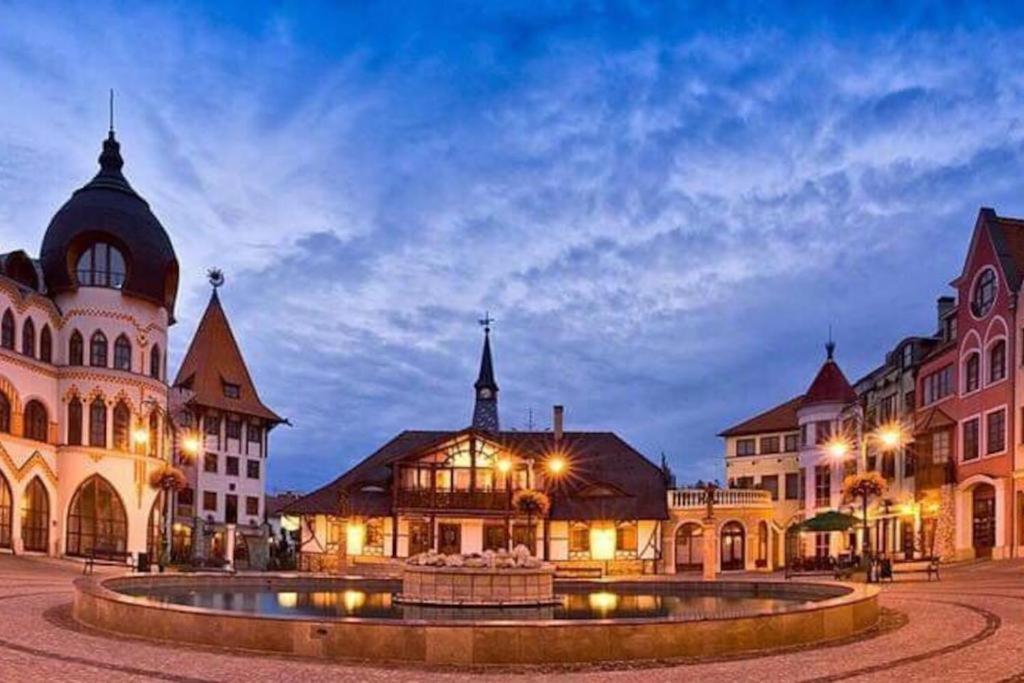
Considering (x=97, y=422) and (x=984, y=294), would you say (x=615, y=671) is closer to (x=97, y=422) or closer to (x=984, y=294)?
(x=984, y=294)

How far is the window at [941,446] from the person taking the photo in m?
48.8

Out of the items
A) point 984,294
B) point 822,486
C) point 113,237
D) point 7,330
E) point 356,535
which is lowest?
point 356,535

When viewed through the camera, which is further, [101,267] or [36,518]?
[101,267]

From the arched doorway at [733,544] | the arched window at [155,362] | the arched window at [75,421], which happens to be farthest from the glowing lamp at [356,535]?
the arched doorway at [733,544]

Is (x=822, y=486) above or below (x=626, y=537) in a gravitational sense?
above

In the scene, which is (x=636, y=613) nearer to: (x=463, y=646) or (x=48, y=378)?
(x=463, y=646)

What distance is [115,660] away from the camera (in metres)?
14.5

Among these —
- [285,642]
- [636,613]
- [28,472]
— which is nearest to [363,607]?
[636,613]

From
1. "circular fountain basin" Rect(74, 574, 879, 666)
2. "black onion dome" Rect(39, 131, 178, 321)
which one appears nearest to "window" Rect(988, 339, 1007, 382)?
"circular fountain basin" Rect(74, 574, 879, 666)

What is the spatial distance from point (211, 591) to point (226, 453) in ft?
148

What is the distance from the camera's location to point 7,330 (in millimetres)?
47312

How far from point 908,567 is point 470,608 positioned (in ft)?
Result: 80.5

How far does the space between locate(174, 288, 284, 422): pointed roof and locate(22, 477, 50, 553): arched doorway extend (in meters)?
20.2

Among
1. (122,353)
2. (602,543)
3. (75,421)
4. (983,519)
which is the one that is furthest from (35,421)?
(983,519)
